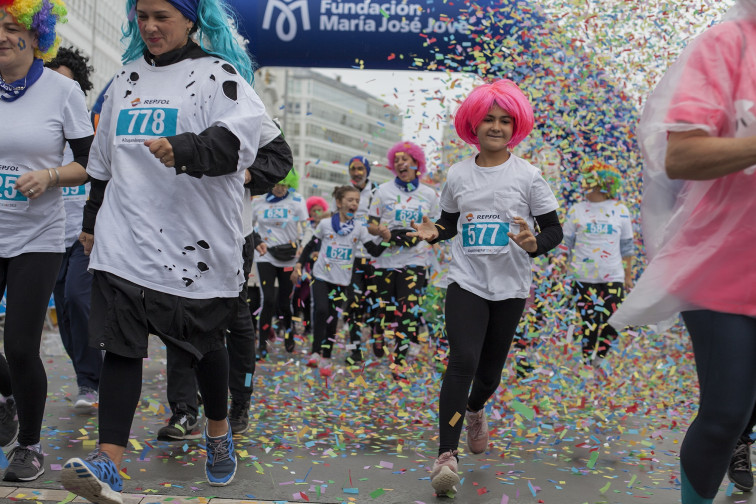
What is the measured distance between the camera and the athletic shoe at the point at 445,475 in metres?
3.91

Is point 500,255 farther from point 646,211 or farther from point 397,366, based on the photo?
point 397,366

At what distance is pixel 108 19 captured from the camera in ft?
154

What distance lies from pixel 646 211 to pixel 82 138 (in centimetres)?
266

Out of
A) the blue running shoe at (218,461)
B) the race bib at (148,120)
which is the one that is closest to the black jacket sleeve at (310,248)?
the blue running shoe at (218,461)

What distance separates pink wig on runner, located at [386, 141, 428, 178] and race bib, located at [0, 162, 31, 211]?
15.7ft

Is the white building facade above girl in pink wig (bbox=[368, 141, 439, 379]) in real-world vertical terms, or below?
above

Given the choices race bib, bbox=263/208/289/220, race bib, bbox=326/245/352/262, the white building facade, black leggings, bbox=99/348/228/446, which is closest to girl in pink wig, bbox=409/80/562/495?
black leggings, bbox=99/348/228/446

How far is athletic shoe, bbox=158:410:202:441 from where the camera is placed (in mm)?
4973

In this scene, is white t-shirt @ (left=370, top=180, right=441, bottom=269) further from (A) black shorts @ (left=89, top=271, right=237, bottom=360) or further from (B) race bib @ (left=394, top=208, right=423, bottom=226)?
(A) black shorts @ (left=89, top=271, right=237, bottom=360)

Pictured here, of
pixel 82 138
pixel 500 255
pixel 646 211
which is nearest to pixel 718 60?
pixel 646 211

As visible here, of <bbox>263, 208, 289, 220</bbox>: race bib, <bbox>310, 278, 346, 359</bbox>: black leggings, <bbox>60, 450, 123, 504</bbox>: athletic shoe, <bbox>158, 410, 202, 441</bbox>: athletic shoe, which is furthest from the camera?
<bbox>263, 208, 289, 220</bbox>: race bib

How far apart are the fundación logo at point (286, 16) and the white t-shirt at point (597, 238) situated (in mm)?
3459

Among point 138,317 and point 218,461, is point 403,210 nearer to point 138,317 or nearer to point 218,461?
point 218,461

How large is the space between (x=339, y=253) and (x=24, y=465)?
576 cm
